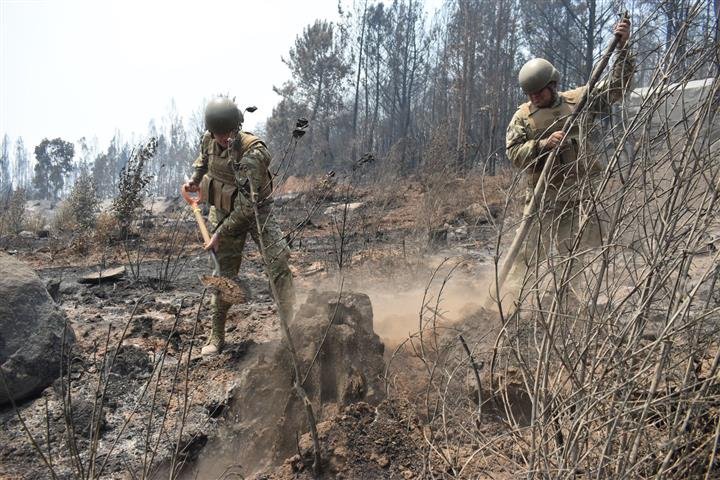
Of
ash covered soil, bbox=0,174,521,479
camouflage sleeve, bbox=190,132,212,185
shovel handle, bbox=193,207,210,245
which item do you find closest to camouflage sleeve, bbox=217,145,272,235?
shovel handle, bbox=193,207,210,245

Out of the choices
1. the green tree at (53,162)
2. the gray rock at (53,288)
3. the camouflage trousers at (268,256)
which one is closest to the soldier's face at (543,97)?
the camouflage trousers at (268,256)

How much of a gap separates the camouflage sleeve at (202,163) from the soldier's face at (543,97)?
245 cm

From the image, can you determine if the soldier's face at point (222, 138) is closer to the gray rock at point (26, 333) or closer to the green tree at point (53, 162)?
the gray rock at point (26, 333)

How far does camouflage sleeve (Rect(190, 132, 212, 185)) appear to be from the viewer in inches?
151

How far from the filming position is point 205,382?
10.9ft

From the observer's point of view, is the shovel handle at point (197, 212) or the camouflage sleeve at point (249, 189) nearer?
the camouflage sleeve at point (249, 189)

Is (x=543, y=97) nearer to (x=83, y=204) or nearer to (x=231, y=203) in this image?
(x=231, y=203)

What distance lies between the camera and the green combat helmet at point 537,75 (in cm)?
363

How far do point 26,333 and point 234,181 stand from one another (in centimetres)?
161

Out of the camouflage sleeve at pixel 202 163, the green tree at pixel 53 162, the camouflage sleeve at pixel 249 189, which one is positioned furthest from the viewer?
the green tree at pixel 53 162

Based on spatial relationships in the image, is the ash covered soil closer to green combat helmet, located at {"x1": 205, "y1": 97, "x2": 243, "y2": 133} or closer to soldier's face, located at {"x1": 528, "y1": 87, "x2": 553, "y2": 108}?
green combat helmet, located at {"x1": 205, "y1": 97, "x2": 243, "y2": 133}

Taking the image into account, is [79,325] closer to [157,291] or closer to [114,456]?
[157,291]


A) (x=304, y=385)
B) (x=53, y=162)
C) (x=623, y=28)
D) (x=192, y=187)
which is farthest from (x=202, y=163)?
(x=53, y=162)

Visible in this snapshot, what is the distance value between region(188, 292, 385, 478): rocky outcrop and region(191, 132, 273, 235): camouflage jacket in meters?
0.84
